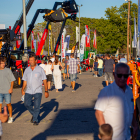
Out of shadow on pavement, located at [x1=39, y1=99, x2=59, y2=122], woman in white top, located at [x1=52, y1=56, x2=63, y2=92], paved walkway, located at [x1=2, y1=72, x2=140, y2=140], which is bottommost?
shadow on pavement, located at [x1=39, y1=99, x2=59, y2=122]

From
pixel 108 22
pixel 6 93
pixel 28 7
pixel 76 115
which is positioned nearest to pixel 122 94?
pixel 6 93

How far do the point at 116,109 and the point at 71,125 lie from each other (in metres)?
3.82

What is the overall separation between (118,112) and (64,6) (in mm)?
31031

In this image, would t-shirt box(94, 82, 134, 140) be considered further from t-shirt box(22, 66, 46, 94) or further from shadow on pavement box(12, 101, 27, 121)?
shadow on pavement box(12, 101, 27, 121)

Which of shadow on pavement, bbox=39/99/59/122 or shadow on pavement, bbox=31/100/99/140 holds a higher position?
shadow on pavement, bbox=31/100/99/140

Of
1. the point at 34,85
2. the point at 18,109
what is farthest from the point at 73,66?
the point at 34,85

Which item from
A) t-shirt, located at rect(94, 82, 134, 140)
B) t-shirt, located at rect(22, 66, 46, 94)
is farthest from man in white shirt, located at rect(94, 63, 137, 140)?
t-shirt, located at rect(22, 66, 46, 94)

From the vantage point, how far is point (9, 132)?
614cm

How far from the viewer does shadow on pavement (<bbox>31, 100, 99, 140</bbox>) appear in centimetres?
591

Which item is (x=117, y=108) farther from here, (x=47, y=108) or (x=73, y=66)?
(x=73, y=66)

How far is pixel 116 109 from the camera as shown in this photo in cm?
304

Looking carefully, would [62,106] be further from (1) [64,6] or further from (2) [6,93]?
(1) [64,6]

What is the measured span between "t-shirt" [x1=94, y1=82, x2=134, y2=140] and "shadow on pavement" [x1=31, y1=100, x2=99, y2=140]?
2.69 metres

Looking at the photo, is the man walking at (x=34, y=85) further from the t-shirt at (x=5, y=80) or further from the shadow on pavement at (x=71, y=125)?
the shadow on pavement at (x=71, y=125)
